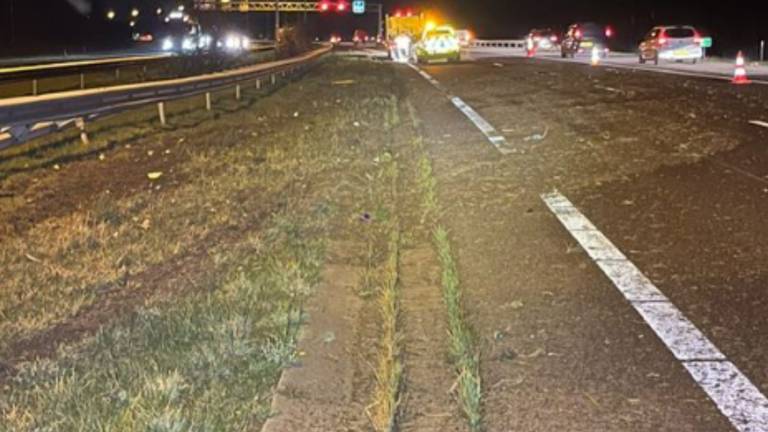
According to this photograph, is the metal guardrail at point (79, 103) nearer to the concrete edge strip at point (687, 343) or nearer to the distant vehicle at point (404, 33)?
the concrete edge strip at point (687, 343)

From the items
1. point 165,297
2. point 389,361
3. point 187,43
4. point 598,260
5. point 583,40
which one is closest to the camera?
point 389,361

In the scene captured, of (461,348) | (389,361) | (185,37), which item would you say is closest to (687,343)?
(461,348)

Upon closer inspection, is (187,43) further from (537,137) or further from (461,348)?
(461,348)

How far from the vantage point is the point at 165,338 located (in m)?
5.10

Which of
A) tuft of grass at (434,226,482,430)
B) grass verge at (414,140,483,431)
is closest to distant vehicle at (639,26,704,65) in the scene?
grass verge at (414,140,483,431)

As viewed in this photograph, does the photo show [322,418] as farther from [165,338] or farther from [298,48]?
[298,48]

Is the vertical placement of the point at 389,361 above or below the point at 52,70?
above

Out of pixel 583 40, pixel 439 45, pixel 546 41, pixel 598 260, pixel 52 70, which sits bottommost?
pixel 52 70

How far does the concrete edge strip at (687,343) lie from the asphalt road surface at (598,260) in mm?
26

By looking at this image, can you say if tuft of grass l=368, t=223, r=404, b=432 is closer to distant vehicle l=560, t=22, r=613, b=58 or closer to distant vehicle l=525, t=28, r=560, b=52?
distant vehicle l=560, t=22, r=613, b=58

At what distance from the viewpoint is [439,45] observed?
4472 centimetres

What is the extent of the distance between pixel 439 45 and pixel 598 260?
39.1 m

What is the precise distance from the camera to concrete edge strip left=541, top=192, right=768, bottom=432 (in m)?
4.10

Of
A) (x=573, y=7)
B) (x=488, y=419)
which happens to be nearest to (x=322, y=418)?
(x=488, y=419)
